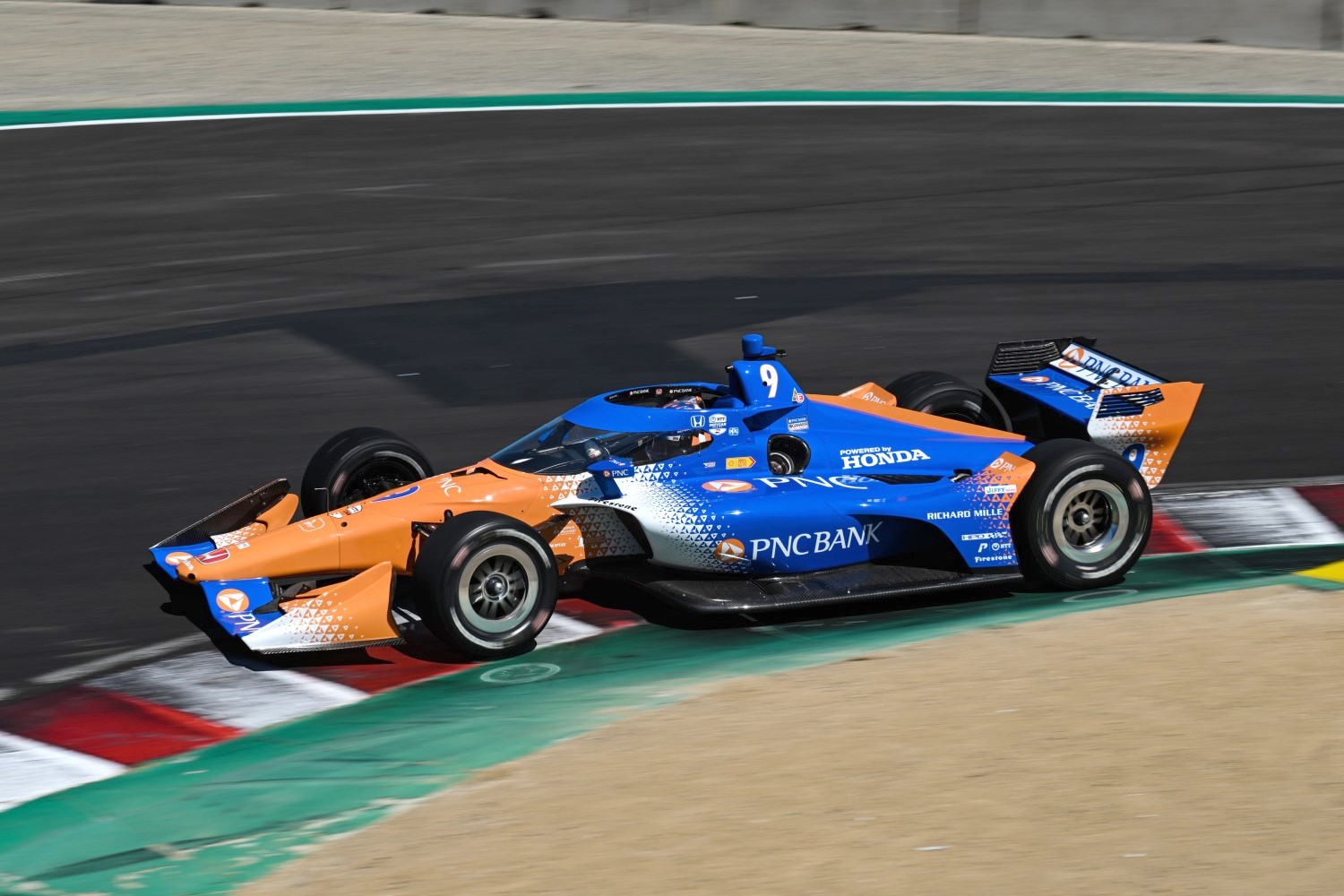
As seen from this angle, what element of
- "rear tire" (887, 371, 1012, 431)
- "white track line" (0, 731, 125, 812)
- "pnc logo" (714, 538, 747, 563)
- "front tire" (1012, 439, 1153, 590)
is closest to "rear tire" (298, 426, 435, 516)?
"pnc logo" (714, 538, 747, 563)

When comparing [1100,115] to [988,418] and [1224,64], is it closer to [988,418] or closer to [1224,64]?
[1224,64]

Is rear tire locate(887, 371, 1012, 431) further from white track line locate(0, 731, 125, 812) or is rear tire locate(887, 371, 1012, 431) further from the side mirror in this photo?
white track line locate(0, 731, 125, 812)

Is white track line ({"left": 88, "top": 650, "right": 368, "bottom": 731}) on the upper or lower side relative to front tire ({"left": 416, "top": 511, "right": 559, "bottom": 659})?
lower

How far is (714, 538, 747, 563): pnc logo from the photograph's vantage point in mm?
8562

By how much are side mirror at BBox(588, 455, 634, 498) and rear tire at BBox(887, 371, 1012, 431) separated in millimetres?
2294

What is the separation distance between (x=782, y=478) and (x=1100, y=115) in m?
15.1

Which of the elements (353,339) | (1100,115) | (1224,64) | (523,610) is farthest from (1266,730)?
(1224,64)

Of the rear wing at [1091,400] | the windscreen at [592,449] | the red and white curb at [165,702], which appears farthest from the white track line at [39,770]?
the rear wing at [1091,400]

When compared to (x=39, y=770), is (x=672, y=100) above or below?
above

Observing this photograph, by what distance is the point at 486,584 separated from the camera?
324 inches

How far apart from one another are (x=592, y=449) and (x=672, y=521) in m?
0.60

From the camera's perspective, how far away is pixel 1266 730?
6.84 metres

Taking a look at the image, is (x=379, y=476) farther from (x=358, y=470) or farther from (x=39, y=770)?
(x=39, y=770)

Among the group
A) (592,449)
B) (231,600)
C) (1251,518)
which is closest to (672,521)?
(592,449)
